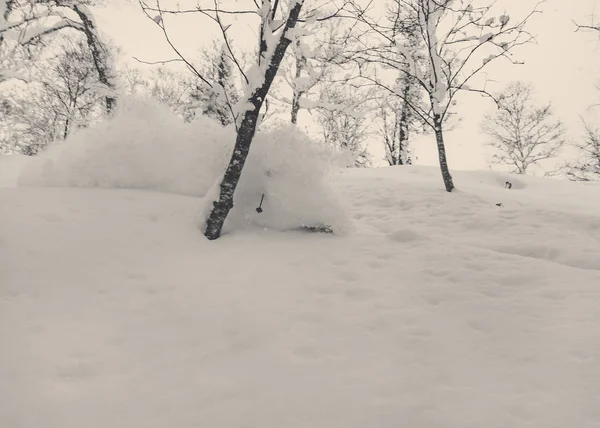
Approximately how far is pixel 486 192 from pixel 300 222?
496cm

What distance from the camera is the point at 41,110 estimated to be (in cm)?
1978

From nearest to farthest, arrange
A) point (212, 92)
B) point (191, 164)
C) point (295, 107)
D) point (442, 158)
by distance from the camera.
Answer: point (191, 164) < point (442, 158) < point (295, 107) < point (212, 92)

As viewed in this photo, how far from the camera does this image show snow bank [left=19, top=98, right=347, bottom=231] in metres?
4.87

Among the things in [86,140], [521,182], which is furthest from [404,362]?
[521,182]

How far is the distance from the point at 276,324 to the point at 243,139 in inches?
86.6

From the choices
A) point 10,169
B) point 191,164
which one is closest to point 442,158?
point 191,164

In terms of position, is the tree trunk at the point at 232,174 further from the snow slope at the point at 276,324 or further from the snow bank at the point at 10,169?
the snow bank at the point at 10,169

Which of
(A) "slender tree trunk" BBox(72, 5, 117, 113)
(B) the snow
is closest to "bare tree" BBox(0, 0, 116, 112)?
(A) "slender tree trunk" BBox(72, 5, 117, 113)

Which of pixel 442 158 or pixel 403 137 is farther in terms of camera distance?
pixel 403 137

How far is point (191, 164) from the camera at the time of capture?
547 centimetres

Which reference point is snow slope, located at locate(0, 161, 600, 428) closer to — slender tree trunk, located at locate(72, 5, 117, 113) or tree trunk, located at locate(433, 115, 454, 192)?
tree trunk, located at locate(433, 115, 454, 192)

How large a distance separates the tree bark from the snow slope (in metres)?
0.23

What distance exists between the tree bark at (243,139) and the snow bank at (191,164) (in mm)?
210

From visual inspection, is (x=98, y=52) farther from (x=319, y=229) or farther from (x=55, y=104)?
(x=55, y=104)
